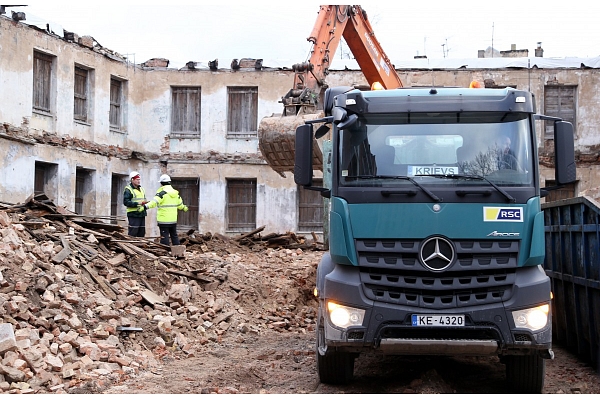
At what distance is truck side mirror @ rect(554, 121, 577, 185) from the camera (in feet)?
22.2

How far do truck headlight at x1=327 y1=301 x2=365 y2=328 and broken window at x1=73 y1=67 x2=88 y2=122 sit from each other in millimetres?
19052

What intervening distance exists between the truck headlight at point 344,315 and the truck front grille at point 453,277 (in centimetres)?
20

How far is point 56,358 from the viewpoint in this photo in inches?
310

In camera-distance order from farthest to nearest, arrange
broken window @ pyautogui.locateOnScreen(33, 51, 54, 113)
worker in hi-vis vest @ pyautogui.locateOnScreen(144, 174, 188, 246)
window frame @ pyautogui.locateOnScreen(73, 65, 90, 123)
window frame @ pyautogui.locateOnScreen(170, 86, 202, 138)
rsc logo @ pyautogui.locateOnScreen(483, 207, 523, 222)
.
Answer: window frame @ pyautogui.locateOnScreen(170, 86, 202, 138)
window frame @ pyautogui.locateOnScreen(73, 65, 90, 123)
broken window @ pyautogui.locateOnScreen(33, 51, 54, 113)
worker in hi-vis vest @ pyautogui.locateOnScreen(144, 174, 188, 246)
rsc logo @ pyautogui.locateOnScreen(483, 207, 523, 222)

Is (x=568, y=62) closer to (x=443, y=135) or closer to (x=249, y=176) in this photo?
(x=249, y=176)

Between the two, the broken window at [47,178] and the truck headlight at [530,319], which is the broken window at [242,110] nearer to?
the broken window at [47,178]

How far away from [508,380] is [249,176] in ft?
65.9

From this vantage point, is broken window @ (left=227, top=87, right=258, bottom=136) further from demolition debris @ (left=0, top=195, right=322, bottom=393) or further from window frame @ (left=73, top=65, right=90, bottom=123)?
demolition debris @ (left=0, top=195, right=322, bottom=393)

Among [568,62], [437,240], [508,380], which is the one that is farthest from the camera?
[568,62]

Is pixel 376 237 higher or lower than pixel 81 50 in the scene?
lower

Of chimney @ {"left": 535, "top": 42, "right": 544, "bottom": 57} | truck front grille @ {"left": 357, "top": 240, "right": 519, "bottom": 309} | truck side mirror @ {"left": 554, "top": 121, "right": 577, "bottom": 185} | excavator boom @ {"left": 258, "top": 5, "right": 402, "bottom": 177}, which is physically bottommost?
truck front grille @ {"left": 357, "top": 240, "right": 519, "bottom": 309}

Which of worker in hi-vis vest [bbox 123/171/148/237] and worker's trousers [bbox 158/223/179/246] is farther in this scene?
worker's trousers [bbox 158/223/179/246]

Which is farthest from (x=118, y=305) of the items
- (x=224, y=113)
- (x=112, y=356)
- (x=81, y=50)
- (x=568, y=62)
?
(x=568, y=62)

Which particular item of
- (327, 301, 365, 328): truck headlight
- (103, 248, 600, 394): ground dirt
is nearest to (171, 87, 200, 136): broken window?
(103, 248, 600, 394): ground dirt
